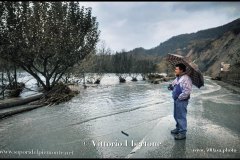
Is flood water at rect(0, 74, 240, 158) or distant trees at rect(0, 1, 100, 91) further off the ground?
distant trees at rect(0, 1, 100, 91)

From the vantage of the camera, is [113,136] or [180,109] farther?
[113,136]

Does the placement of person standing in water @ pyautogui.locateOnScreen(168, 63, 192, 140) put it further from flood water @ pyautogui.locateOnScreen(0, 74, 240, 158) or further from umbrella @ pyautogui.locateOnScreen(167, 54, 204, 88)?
flood water @ pyautogui.locateOnScreen(0, 74, 240, 158)

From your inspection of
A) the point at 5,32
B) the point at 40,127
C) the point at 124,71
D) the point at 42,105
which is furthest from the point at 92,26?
the point at 124,71

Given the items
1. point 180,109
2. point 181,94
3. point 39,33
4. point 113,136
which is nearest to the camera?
point 181,94

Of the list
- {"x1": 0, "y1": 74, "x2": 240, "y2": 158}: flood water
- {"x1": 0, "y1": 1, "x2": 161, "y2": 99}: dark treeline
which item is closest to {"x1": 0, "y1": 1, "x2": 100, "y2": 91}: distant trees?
{"x1": 0, "y1": 1, "x2": 161, "y2": 99}: dark treeline

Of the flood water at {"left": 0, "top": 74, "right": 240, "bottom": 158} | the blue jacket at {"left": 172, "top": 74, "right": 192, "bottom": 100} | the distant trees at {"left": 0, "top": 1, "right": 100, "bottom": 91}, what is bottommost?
the flood water at {"left": 0, "top": 74, "right": 240, "bottom": 158}

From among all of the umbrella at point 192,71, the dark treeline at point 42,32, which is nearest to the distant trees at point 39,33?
the dark treeline at point 42,32

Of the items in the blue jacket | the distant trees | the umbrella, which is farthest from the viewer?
the distant trees

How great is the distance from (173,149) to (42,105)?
11.8 meters

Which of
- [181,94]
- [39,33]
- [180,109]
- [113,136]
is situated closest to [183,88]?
[181,94]

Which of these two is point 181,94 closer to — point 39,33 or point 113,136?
point 113,136

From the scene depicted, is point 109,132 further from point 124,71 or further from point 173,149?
point 124,71

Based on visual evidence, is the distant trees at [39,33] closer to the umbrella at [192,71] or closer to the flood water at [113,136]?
the flood water at [113,136]

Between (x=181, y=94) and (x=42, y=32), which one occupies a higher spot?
(x=42, y=32)
